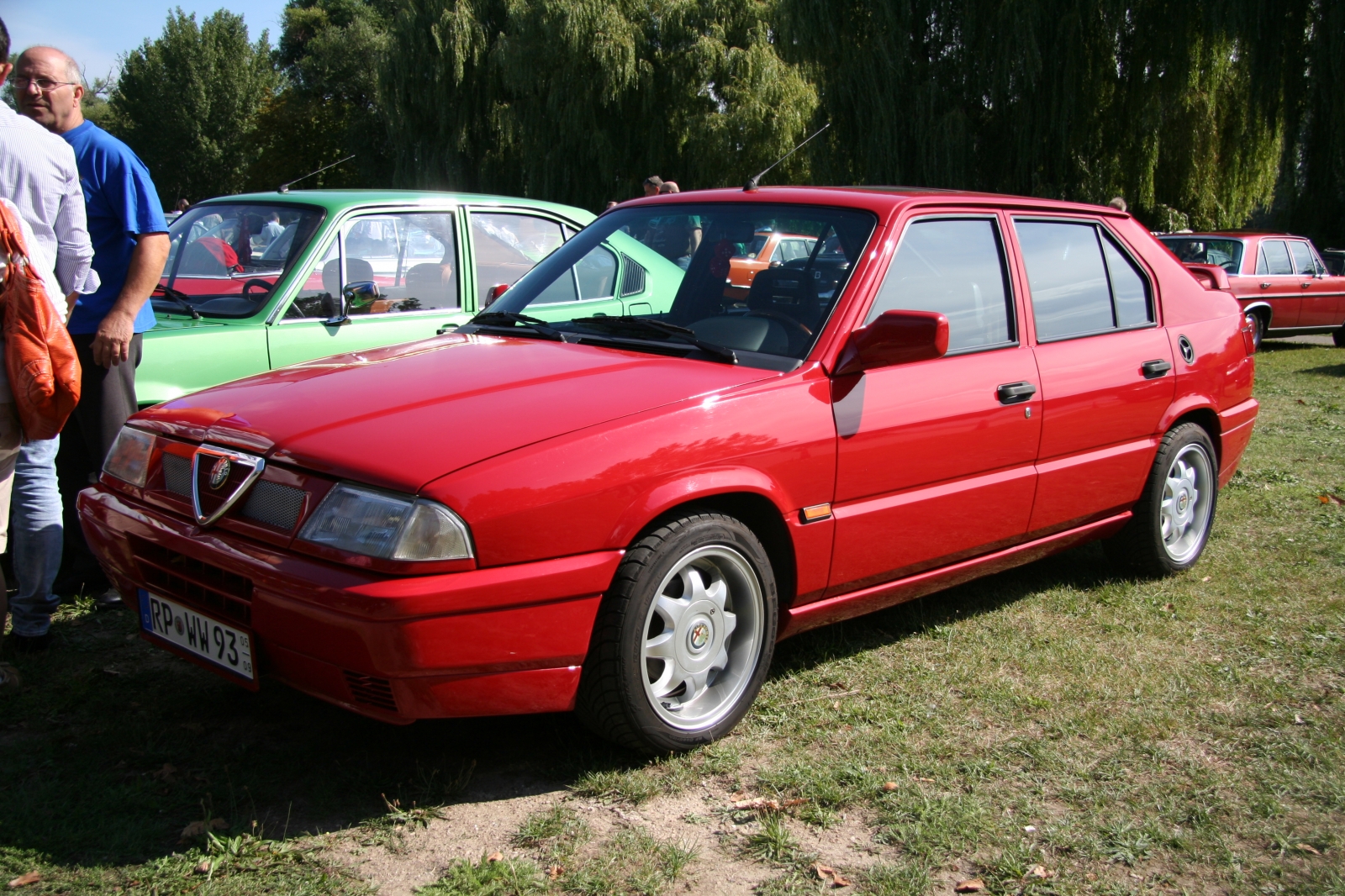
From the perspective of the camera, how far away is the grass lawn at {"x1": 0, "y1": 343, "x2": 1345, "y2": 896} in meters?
2.66

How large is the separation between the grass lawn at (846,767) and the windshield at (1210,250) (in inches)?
457

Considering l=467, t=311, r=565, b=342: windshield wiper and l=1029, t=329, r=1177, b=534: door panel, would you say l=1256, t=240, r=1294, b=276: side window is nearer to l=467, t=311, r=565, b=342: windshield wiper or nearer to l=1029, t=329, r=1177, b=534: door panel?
l=1029, t=329, r=1177, b=534: door panel

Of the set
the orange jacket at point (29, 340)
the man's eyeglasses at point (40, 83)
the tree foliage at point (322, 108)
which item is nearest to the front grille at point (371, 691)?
the orange jacket at point (29, 340)

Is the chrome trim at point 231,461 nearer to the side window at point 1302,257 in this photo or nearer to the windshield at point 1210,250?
the windshield at point 1210,250

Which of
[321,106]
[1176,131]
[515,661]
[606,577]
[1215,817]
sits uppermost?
[321,106]

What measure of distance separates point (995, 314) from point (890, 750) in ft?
5.41

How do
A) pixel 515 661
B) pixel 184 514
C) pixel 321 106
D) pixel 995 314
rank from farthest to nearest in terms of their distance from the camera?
pixel 321 106, pixel 995 314, pixel 184 514, pixel 515 661

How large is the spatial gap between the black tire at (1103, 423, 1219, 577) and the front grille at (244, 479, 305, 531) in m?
3.48

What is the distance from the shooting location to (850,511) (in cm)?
349

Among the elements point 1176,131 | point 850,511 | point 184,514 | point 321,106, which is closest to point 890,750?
point 850,511

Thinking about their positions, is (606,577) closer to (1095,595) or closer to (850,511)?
(850,511)

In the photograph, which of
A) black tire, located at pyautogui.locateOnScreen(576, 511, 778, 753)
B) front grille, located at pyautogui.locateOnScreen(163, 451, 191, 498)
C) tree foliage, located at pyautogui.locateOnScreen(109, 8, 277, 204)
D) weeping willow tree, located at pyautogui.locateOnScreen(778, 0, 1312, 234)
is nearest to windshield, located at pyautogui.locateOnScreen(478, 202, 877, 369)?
black tire, located at pyautogui.locateOnScreen(576, 511, 778, 753)

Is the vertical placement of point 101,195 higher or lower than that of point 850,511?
higher

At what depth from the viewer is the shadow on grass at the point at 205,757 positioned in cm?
280
